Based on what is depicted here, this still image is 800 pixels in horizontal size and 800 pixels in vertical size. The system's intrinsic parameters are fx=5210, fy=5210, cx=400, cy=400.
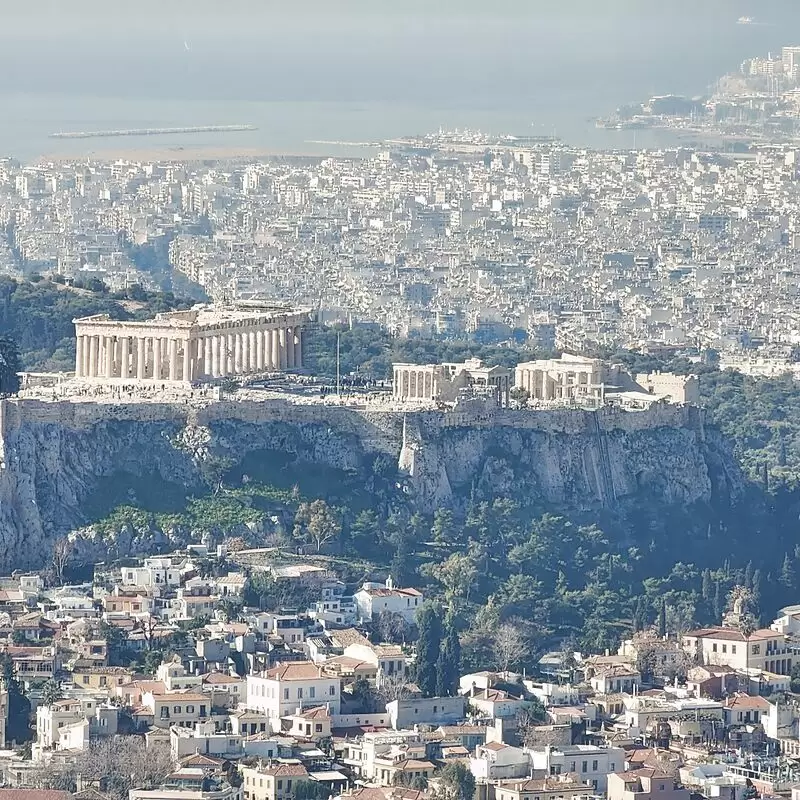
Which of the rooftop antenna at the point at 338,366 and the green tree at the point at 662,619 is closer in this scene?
the green tree at the point at 662,619

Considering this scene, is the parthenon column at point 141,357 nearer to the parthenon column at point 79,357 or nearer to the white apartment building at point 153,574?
the parthenon column at point 79,357

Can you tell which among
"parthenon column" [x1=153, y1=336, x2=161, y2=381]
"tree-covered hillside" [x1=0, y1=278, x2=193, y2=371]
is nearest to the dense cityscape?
"parthenon column" [x1=153, y1=336, x2=161, y2=381]

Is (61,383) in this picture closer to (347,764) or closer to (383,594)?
(383,594)

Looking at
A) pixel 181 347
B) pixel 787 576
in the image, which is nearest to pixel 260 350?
pixel 181 347

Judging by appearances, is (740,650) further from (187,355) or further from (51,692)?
(187,355)

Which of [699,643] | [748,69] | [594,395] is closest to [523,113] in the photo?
[748,69]

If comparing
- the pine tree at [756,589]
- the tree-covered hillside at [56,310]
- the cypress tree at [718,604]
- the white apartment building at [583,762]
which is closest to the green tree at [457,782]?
the white apartment building at [583,762]
